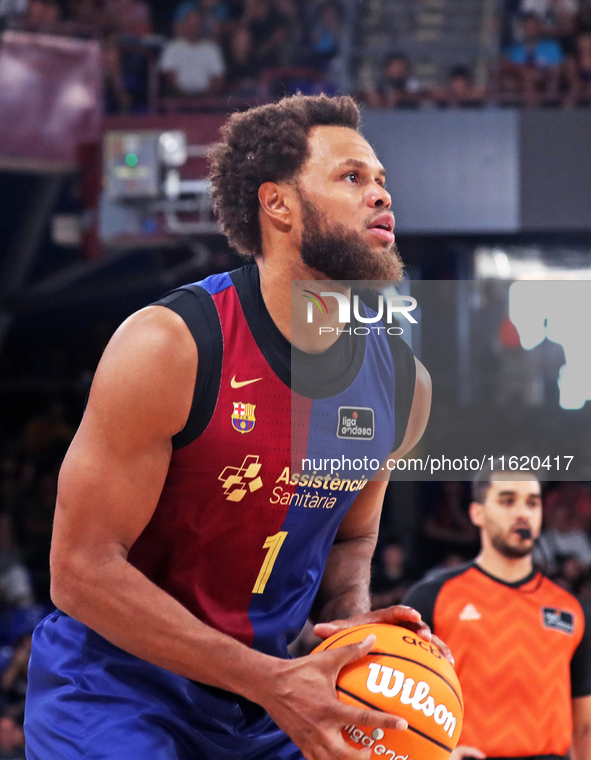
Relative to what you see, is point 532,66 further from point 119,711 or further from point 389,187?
point 119,711

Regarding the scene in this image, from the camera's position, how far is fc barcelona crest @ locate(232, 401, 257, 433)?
2.38 m

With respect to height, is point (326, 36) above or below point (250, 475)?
above

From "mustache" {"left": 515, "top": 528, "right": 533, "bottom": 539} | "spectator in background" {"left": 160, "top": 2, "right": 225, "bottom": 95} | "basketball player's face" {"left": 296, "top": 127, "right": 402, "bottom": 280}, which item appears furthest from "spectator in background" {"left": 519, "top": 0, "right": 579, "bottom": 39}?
"basketball player's face" {"left": 296, "top": 127, "right": 402, "bottom": 280}

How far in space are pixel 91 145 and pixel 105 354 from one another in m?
8.12

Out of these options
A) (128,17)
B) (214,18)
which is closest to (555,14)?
(214,18)

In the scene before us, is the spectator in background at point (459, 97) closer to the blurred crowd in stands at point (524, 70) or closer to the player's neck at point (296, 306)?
the blurred crowd in stands at point (524, 70)

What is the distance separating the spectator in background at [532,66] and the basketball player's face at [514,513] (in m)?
6.92

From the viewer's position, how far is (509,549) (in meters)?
4.48

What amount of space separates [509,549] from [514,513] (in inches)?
7.7

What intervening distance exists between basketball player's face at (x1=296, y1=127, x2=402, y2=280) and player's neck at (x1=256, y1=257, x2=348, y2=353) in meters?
0.04

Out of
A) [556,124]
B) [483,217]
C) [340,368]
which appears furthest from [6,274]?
[340,368]

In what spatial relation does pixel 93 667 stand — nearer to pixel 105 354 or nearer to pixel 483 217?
pixel 105 354

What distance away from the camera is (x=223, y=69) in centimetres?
1112

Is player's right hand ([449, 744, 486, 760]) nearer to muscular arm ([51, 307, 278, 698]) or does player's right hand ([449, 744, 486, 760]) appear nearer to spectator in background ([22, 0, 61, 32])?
muscular arm ([51, 307, 278, 698])
